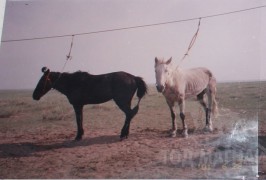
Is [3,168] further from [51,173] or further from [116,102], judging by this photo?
[116,102]

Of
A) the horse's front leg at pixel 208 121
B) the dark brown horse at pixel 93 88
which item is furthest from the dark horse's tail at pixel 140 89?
the horse's front leg at pixel 208 121

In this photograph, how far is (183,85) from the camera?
9.34ft

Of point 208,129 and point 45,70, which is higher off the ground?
point 45,70

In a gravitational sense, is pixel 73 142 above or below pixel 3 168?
above

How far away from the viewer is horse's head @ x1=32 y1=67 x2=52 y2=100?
2.83 metres

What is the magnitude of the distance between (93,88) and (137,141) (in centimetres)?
66

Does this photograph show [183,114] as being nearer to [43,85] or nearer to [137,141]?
[137,141]

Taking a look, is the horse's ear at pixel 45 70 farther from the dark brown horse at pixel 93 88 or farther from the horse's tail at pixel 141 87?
the horse's tail at pixel 141 87

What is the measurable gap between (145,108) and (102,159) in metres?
0.58

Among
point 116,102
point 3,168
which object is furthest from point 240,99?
point 3,168

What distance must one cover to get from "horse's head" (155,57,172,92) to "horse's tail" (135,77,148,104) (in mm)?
134

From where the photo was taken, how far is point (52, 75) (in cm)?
287

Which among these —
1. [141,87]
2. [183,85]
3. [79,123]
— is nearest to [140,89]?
[141,87]

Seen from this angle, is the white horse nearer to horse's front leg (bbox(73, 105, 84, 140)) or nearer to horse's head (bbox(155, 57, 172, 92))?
horse's head (bbox(155, 57, 172, 92))
